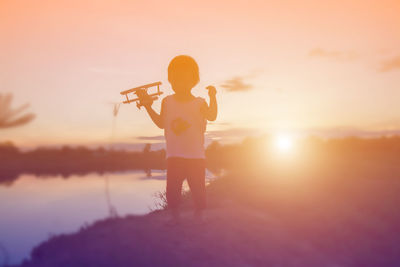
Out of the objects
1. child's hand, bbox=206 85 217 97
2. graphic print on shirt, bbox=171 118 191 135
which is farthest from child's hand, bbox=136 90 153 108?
child's hand, bbox=206 85 217 97

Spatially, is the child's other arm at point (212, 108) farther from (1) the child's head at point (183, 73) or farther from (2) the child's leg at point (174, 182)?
(2) the child's leg at point (174, 182)

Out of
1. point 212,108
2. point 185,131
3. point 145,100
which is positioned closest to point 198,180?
point 185,131

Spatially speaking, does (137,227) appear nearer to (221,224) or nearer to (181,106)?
(221,224)

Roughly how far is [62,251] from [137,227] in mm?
1073

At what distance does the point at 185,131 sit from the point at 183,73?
0.89m

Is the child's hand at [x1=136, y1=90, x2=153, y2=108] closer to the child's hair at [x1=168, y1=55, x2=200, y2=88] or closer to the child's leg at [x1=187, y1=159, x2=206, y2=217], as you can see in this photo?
the child's hair at [x1=168, y1=55, x2=200, y2=88]

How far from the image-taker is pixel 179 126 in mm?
5293

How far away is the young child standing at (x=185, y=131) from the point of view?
528cm

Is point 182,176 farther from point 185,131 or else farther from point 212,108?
point 212,108

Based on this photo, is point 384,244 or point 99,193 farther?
point 99,193

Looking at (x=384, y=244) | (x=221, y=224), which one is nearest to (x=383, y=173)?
(x=384, y=244)

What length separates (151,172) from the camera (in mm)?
7574

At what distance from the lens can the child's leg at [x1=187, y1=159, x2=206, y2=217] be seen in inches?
Answer: 209

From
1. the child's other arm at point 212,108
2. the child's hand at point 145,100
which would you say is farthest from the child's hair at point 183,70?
the child's hand at point 145,100
